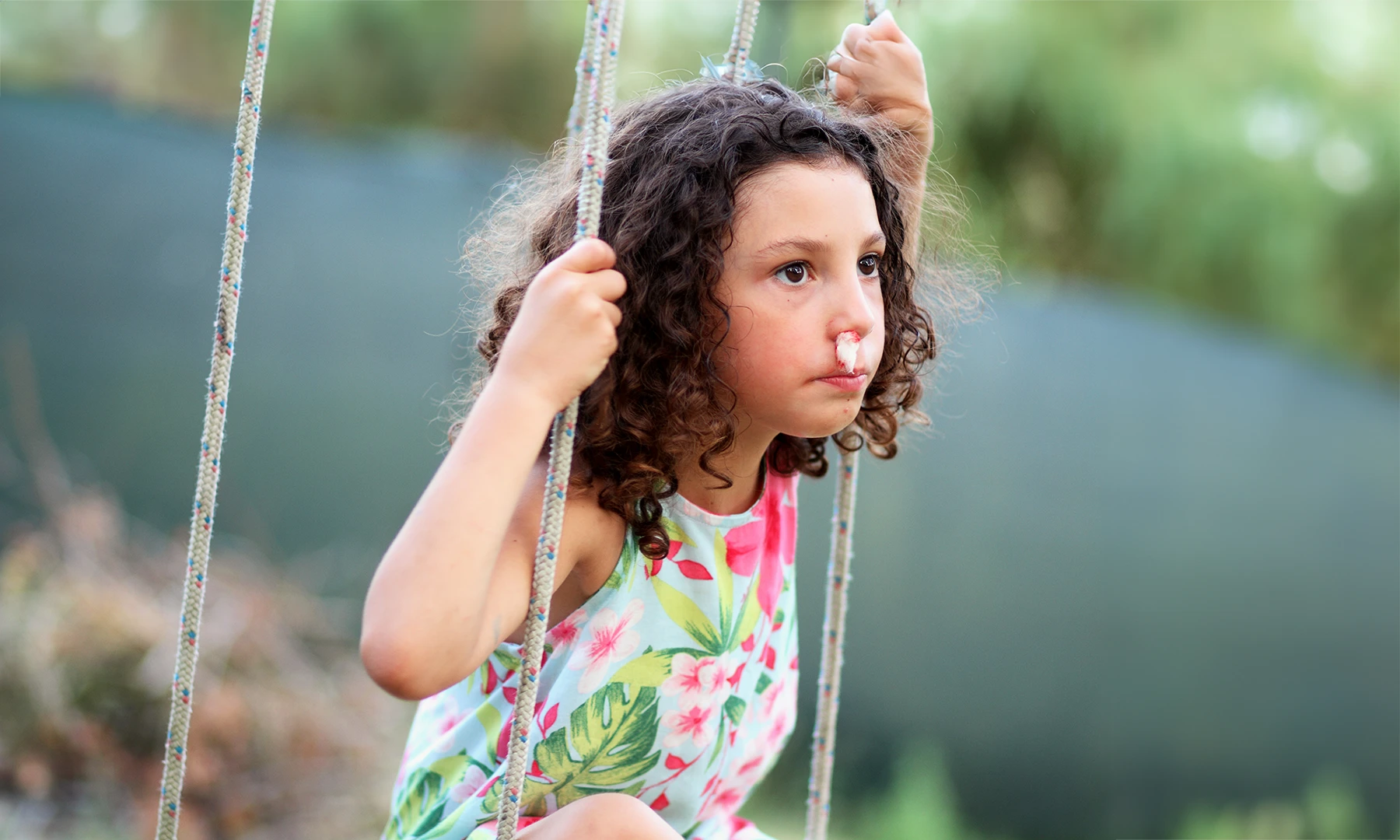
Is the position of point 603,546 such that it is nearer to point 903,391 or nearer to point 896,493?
point 903,391

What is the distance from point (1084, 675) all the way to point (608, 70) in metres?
2.09

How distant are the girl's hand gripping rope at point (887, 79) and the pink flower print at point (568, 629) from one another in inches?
18.0

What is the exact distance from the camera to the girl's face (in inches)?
29.5

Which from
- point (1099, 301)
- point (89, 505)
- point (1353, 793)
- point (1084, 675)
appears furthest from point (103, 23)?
point (1353, 793)

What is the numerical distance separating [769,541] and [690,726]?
0.53ft

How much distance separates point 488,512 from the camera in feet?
2.11

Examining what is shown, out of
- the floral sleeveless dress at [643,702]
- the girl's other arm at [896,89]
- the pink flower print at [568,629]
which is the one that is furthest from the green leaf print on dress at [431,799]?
the girl's other arm at [896,89]

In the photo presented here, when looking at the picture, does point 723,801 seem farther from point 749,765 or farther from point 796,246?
point 796,246

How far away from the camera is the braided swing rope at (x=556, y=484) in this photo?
2.24 feet

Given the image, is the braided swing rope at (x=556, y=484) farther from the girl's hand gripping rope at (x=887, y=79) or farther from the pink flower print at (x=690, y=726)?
the girl's hand gripping rope at (x=887, y=79)


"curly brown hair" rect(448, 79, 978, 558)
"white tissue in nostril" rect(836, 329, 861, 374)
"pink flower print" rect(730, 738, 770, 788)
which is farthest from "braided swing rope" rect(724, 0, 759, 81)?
"pink flower print" rect(730, 738, 770, 788)

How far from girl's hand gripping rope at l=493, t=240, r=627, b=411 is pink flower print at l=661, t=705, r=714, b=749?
276 millimetres

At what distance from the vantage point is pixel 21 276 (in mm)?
Result: 2221

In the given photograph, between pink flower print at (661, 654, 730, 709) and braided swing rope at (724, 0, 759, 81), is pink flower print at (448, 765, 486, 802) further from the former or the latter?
braided swing rope at (724, 0, 759, 81)
